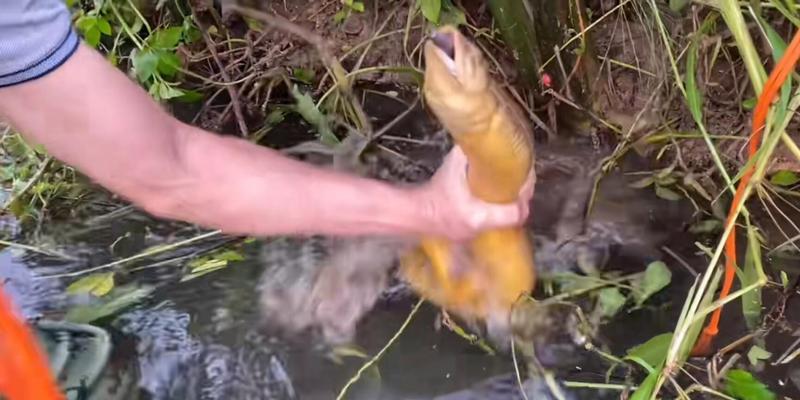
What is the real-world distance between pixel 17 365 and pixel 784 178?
1.24m

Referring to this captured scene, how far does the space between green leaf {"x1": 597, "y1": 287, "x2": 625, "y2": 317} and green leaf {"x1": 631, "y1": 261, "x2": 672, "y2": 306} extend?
28 mm

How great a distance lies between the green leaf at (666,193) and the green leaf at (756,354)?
0.38m

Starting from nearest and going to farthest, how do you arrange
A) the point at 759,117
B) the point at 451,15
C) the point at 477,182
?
the point at 759,117
the point at 477,182
the point at 451,15

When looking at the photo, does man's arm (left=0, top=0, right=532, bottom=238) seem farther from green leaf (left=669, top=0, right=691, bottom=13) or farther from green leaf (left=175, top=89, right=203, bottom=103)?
green leaf (left=175, top=89, right=203, bottom=103)

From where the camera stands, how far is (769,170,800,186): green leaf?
5.02ft

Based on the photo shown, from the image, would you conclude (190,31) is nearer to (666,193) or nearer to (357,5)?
(357,5)

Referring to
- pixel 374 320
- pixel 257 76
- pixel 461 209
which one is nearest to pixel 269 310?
pixel 374 320

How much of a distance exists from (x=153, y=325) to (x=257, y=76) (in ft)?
2.43

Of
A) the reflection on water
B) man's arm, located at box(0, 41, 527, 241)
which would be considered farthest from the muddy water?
man's arm, located at box(0, 41, 527, 241)

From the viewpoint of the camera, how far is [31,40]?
832mm

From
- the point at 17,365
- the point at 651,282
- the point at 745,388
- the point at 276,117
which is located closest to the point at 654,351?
the point at 745,388

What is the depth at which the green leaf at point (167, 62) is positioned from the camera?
180cm

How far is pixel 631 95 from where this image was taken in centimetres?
175

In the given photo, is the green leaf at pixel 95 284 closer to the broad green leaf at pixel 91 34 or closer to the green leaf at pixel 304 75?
the broad green leaf at pixel 91 34
